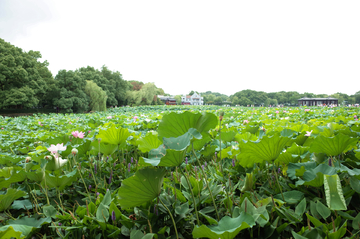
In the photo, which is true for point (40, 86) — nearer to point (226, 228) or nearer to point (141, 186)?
point (141, 186)

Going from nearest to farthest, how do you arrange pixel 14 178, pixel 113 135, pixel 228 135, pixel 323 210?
pixel 323 210 < pixel 14 178 < pixel 113 135 < pixel 228 135

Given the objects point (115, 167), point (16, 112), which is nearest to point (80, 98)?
point (16, 112)

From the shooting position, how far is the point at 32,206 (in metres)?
1.09

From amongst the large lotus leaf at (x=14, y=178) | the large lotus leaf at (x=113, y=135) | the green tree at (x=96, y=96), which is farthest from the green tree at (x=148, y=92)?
the large lotus leaf at (x=14, y=178)

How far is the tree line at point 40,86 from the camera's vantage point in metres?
19.4

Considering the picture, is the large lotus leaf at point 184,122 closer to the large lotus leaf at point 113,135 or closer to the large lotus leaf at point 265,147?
the large lotus leaf at point 265,147

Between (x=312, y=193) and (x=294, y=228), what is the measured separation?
0.88 feet

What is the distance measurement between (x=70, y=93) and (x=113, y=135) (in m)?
27.7

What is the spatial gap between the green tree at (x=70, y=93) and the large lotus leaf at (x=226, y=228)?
89.8 ft

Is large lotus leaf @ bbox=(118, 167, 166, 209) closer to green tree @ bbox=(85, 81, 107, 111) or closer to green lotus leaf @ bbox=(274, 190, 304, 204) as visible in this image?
green lotus leaf @ bbox=(274, 190, 304, 204)

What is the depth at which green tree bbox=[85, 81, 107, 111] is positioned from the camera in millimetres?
26603

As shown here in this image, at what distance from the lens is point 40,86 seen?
2262 centimetres

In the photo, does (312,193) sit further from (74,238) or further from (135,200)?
(74,238)

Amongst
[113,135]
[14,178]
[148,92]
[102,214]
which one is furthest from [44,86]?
[102,214]
